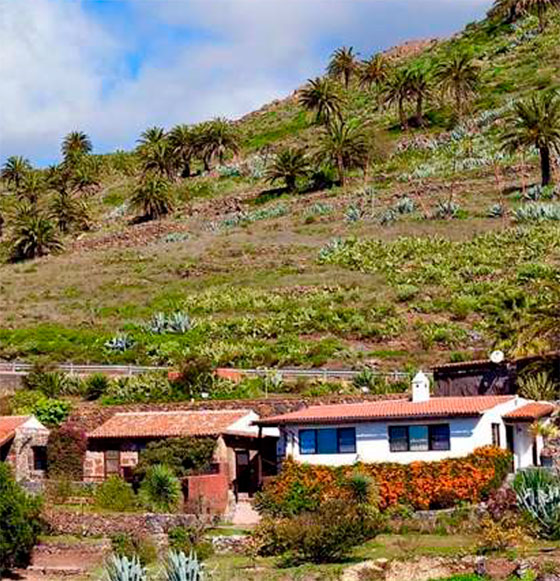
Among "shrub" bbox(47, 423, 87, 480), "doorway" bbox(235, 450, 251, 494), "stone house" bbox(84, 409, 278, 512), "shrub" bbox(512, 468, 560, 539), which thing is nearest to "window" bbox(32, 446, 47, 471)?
"shrub" bbox(47, 423, 87, 480)

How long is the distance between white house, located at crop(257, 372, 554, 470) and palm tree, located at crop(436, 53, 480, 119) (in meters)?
75.4

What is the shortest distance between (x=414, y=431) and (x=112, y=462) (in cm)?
1107

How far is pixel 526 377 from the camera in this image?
44812 mm

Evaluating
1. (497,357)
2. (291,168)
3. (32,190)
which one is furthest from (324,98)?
(497,357)

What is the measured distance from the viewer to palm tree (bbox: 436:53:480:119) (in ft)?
373

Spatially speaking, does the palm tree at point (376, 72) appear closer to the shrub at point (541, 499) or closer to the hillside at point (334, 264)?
the hillside at point (334, 264)

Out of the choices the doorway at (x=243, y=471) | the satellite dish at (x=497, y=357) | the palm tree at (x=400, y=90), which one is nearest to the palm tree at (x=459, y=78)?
the palm tree at (x=400, y=90)

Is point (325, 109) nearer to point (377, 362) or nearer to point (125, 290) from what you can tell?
point (125, 290)

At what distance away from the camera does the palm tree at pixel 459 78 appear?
373 feet

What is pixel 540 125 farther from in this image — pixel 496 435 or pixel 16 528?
pixel 16 528

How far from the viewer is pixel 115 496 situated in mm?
40844

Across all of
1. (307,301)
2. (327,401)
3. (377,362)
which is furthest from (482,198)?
(327,401)

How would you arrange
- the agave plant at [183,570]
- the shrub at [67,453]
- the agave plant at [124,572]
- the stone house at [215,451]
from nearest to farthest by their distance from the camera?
the agave plant at [183,570]
the agave plant at [124,572]
the stone house at [215,451]
the shrub at [67,453]

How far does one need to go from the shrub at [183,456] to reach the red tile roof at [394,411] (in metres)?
1.97
